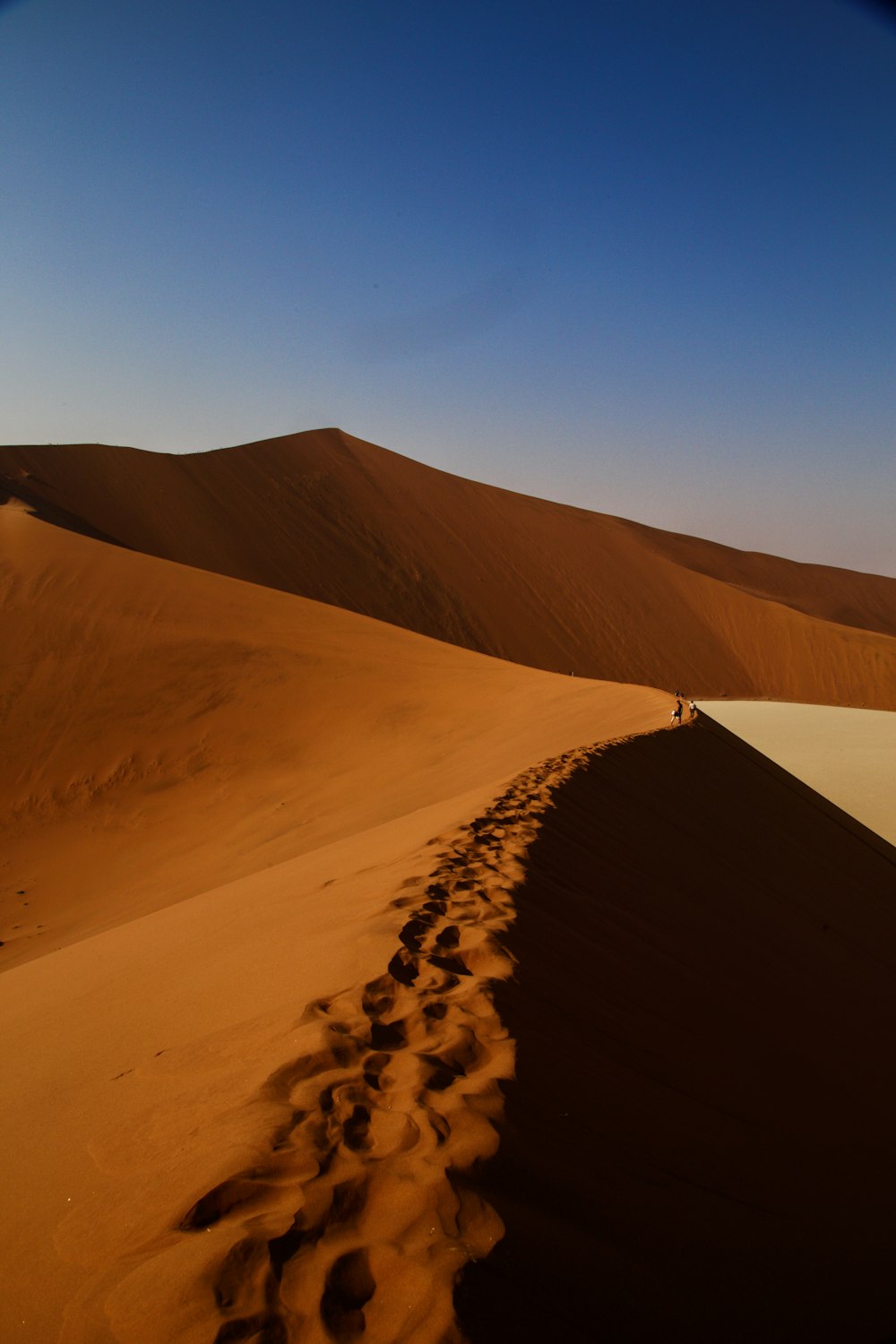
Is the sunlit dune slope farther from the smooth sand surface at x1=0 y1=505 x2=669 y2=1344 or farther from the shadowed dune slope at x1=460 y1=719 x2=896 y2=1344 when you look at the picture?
the shadowed dune slope at x1=460 y1=719 x2=896 y2=1344

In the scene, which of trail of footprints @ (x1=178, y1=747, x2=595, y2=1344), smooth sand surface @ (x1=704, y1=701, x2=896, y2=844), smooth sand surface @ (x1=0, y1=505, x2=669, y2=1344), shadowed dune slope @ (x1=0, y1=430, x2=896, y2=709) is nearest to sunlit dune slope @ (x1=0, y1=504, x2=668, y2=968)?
smooth sand surface @ (x1=0, y1=505, x2=669, y2=1344)

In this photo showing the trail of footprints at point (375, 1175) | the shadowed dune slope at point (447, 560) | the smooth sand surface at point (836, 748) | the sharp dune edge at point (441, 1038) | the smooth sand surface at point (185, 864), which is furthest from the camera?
the shadowed dune slope at point (447, 560)

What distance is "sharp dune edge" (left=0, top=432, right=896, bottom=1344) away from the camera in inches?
70.2

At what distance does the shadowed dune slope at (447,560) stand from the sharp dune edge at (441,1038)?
22619 millimetres

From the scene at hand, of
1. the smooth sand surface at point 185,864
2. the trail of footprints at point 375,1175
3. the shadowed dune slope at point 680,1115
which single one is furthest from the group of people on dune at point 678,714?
the trail of footprints at point 375,1175

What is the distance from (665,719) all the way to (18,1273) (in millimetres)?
10757

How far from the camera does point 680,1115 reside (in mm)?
2668

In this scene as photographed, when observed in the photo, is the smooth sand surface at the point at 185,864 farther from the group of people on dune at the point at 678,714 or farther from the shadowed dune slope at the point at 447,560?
the shadowed dune slope at the point at 447,560

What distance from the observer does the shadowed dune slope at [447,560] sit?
117 ft

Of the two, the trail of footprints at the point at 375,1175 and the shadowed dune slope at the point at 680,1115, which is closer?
the trail of footprints at the point at 375,1175

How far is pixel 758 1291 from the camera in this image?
205 cm

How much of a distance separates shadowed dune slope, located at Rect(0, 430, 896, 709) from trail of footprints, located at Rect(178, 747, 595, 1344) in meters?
29.0

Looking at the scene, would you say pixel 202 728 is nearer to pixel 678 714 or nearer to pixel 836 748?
pixel 678 714

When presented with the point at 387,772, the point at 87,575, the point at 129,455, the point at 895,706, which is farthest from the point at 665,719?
the point at 129,455
